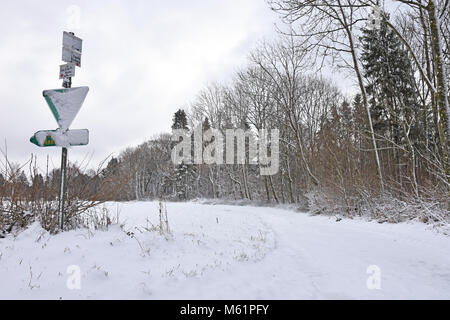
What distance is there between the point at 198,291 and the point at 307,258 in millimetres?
1882

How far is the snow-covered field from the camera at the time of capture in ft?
7.07

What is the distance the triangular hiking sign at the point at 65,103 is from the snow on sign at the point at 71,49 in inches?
26.7

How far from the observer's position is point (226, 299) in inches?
80.8

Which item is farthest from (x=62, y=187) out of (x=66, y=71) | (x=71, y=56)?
(x=71, y=56)

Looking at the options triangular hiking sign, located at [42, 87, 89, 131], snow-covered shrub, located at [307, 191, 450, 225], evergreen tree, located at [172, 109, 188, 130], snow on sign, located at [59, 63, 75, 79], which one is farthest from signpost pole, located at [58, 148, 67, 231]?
evergreen tree, located at [172, 109, 188, 130]

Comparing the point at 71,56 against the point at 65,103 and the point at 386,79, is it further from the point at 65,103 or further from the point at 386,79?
the point at 386,79

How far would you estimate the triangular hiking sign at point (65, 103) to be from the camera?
12.0ft

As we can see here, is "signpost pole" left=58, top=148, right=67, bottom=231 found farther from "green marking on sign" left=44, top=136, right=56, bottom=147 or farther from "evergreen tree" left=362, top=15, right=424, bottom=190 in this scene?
"evergreen tree" left=362, top=15, right=424, bottom=190

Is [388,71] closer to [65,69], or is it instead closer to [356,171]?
[356,171]

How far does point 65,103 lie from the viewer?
3693 mm

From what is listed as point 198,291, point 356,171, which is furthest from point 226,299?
point 356,171

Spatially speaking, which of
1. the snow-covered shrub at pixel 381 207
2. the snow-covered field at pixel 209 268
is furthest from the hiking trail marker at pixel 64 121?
the snow-covered shrub at pixel 381 207

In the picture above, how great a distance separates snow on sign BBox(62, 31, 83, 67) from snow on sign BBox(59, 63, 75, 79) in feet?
0.29
